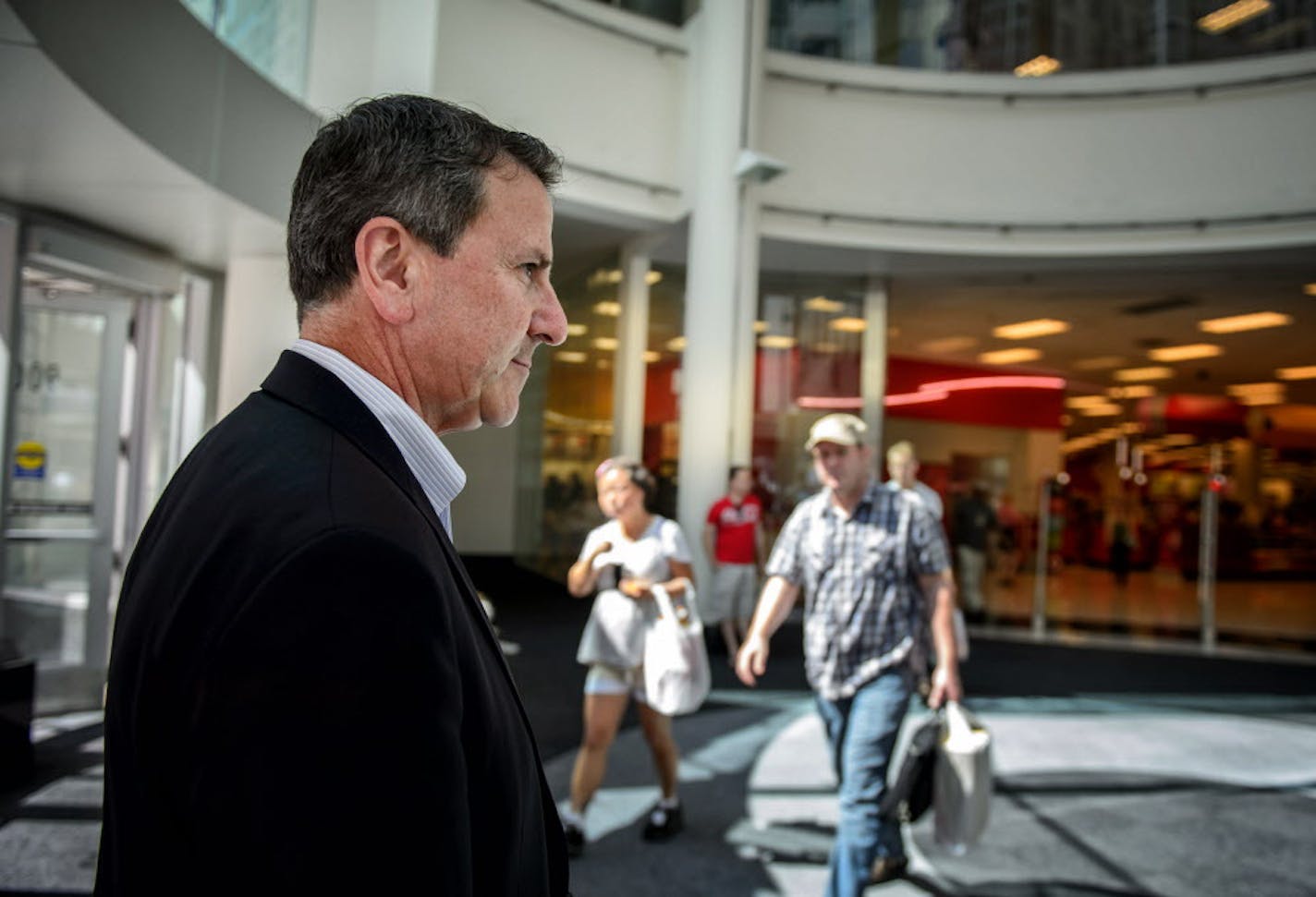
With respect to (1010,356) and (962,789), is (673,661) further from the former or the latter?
(1010,356)

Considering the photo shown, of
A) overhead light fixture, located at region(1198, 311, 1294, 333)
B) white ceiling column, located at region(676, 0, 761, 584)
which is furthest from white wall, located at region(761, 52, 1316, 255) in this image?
overhead light fixture, located at region(1198, 311, 1294, 333)

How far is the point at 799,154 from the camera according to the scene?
10.1 m

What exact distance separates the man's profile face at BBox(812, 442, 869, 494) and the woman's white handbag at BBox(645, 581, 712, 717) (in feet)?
3.00

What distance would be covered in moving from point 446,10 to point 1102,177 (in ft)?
22.9

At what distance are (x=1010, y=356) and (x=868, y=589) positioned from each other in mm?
13565

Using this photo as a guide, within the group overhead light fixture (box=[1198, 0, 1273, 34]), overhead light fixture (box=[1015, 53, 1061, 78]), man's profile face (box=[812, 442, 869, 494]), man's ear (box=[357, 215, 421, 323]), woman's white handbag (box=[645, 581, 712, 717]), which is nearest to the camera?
man's ear (box=[357, 215, 421, 323])

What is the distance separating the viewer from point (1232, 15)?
9539 mm

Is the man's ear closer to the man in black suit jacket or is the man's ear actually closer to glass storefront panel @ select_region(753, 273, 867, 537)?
the man in black suit jacket

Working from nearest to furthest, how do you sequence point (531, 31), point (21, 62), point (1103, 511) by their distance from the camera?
point (21, 62) < point (531, 31) < point (1103, 511)

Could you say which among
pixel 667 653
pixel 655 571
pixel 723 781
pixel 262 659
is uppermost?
pixel 262 659

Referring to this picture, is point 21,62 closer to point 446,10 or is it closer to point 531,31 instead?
point 446,10

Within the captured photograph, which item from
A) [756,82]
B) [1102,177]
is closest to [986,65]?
[1102,177]

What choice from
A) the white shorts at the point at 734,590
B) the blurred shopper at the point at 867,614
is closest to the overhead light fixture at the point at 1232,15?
the white shorts at the point at 734,590

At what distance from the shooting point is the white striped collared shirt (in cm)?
96
